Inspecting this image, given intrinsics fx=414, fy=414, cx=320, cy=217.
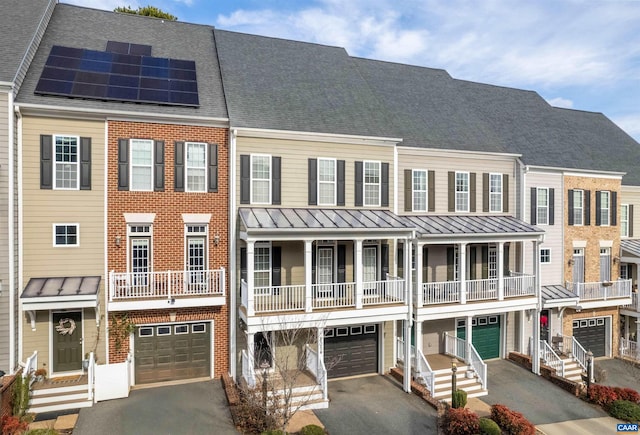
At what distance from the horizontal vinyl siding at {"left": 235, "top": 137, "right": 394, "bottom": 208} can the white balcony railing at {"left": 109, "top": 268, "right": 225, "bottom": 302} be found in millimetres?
3018

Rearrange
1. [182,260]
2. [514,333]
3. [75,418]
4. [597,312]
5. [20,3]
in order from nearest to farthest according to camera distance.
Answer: [75,418] < [182,260] < [20,3] < [514,333] < [597,312]

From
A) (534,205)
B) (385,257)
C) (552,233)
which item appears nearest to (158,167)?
(385,257)

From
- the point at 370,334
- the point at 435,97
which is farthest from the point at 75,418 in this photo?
the point at 435,97

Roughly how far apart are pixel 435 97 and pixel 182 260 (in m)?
15.6

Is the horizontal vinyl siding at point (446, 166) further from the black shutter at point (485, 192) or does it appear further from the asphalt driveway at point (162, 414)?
the asphalt driveway at point (162, 414)

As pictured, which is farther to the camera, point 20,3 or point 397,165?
point 397,165

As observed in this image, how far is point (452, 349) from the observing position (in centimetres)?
1803

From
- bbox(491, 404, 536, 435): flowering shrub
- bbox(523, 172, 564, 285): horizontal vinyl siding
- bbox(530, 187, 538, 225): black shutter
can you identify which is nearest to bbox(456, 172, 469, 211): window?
bbox(523, 172, 564, 285): horizontal vinyl siding

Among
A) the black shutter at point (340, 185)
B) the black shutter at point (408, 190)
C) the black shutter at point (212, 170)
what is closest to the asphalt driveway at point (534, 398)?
the black shutter at point (408, 190)

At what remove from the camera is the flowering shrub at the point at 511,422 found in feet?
41.5

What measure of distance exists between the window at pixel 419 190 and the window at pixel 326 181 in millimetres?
3989

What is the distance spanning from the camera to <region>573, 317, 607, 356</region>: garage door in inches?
828

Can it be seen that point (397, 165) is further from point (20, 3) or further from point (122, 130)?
point (20, 3)

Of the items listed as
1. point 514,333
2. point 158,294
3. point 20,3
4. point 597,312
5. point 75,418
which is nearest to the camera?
point 75,418
